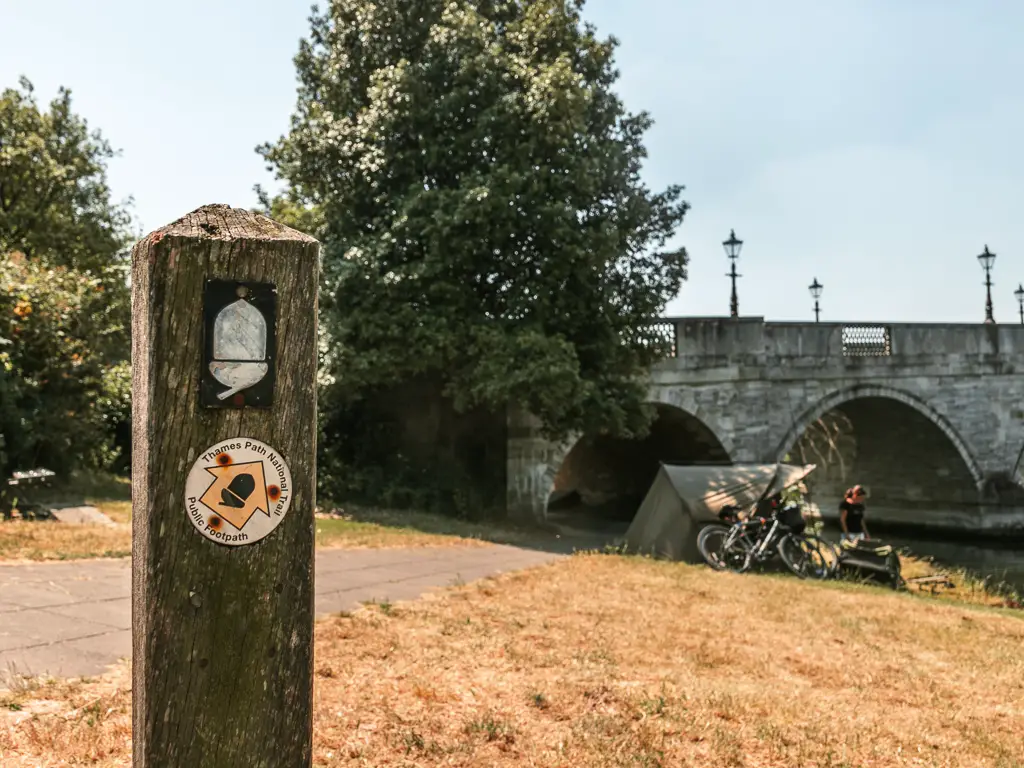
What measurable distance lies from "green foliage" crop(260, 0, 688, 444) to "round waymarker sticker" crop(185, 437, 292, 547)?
11.1m

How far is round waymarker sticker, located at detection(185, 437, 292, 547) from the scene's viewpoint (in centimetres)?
213

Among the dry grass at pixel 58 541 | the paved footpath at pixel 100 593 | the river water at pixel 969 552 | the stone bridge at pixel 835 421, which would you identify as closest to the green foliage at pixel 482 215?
the stone bridge at pixel 835 421

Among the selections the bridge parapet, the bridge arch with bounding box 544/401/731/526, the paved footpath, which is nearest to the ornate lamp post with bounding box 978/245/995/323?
the bridge parapet

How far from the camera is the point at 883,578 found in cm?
1184

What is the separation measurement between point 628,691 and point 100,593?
12.5ft

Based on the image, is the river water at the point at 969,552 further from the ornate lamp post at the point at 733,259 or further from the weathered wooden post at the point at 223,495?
the weathered wooden post at the point at 223,495

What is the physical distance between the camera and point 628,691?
4.47 m

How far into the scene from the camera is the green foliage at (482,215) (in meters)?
14.1

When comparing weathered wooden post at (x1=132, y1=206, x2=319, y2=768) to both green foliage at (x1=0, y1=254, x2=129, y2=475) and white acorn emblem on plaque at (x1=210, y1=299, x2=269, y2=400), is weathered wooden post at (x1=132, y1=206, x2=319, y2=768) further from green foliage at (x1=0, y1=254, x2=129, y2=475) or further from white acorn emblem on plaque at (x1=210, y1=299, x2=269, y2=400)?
green foliage at (x1=0, y1=254, x2=129, y2=475)

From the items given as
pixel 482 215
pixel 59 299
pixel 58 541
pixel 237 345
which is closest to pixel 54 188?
pixel 59 299

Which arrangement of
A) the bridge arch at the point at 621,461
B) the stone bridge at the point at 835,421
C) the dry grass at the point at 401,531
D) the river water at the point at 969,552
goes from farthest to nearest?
the bridge arch at the point at 621,461 < the stone bridge at the point at 835,421 < the river water at the point at 969,552 < the dry grass at the point at 401,531

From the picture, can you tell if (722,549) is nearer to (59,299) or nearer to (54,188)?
(59,299)

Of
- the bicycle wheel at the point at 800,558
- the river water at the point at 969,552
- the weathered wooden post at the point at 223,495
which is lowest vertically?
the river water at the point at 969,552

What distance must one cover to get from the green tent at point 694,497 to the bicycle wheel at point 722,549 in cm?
27
